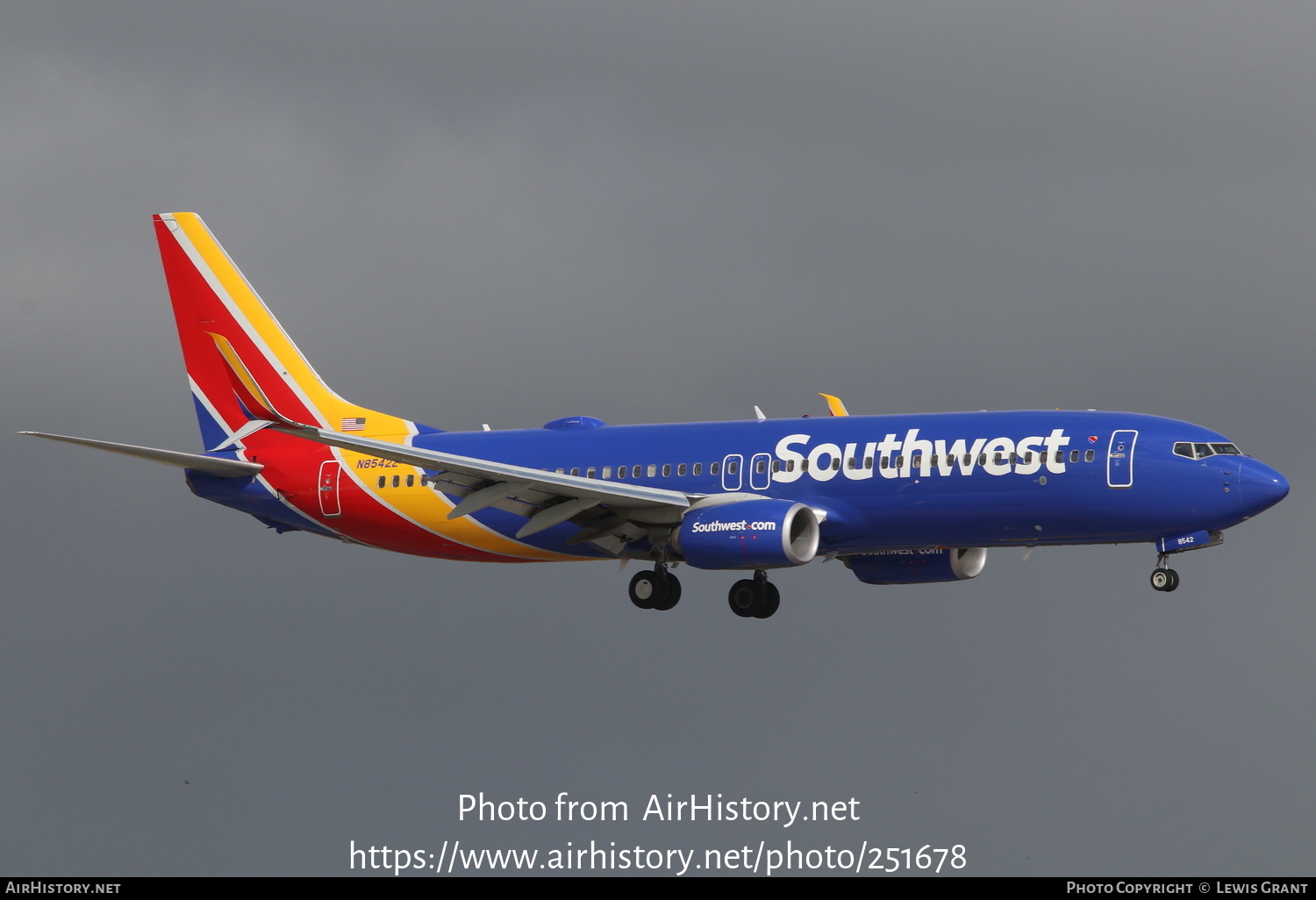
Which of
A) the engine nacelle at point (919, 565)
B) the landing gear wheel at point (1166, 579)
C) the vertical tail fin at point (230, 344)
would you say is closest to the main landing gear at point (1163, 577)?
the landing gear wheel at point (1166, 579)

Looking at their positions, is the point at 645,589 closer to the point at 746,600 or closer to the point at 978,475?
the point at 746,600

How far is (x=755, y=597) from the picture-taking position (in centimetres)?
5409

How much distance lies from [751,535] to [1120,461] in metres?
10.1

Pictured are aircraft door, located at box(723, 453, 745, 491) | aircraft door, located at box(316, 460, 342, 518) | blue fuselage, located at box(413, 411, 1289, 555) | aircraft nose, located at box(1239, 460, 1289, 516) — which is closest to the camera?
aircraft nose, located at box(1239, 460, 1289, 516)

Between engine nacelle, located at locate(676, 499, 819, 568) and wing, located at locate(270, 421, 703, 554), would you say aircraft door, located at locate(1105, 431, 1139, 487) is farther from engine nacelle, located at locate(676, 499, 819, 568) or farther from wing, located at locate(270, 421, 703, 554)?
wing, located at locate(270, 421, 703, 554)

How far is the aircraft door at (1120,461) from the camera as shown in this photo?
154 ft

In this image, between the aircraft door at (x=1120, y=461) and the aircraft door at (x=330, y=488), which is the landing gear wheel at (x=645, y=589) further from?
the aircraft door at (x=1120, y=461)

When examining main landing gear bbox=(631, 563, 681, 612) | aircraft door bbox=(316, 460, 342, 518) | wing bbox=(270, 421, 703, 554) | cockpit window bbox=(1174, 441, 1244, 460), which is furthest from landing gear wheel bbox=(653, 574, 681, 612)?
cockpit window bbox=(1174, 441, 1244, 460)

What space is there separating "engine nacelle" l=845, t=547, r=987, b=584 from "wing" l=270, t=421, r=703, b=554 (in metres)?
7.72

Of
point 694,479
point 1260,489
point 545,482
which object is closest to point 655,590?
point 694,479

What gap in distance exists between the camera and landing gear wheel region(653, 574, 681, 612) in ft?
175

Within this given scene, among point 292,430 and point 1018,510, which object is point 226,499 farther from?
point 1018,510

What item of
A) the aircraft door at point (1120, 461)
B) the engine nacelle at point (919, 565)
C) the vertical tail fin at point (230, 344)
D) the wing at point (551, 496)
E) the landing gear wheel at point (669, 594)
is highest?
the vertical tail fin at point (230, 344)

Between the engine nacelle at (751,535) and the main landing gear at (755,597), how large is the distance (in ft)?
15.9
